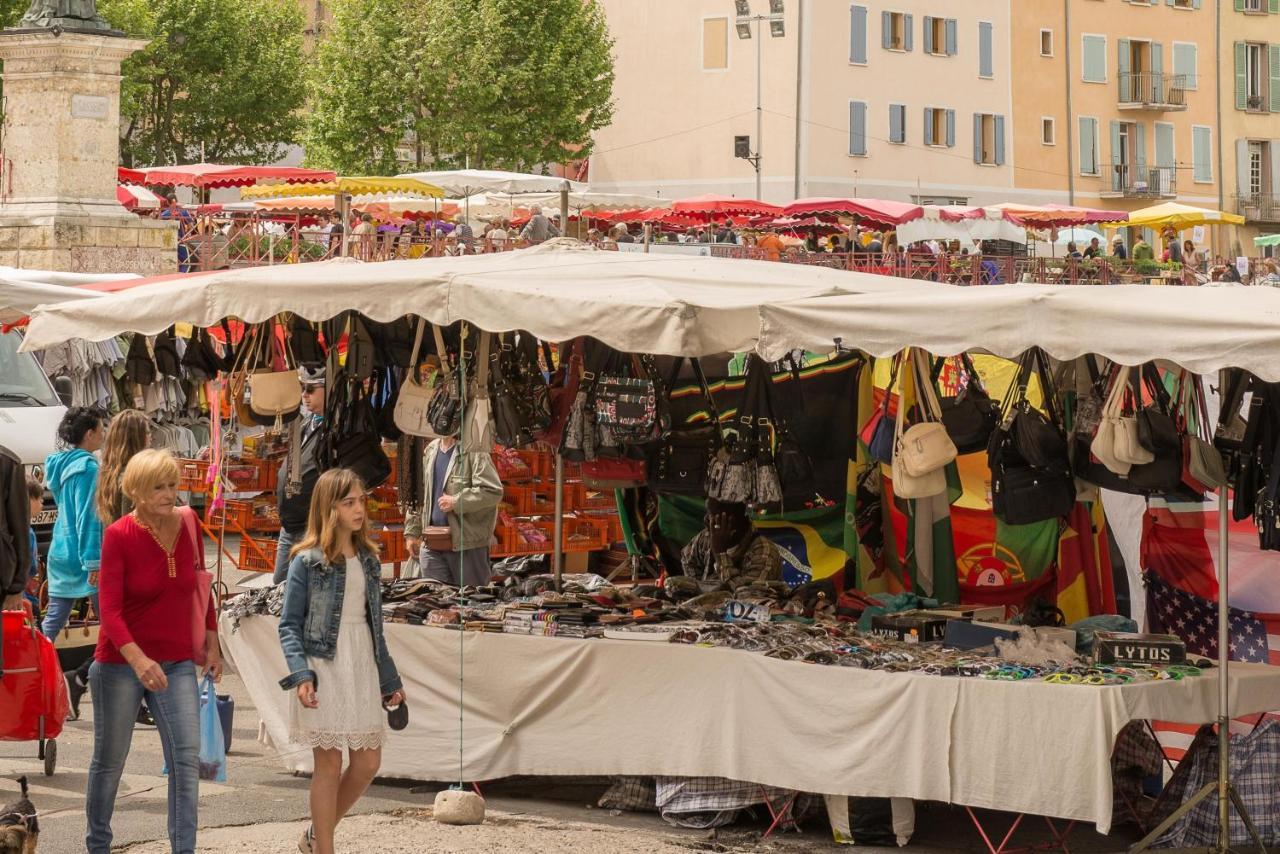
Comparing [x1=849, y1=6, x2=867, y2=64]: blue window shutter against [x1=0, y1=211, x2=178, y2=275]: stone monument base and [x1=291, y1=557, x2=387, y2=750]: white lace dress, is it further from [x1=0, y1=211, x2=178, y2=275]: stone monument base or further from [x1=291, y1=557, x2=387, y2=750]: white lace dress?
[x1=291, y1=557, x2=387, y2=750]: white lace dress

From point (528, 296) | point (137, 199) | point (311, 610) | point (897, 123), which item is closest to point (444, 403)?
point (528, 296)

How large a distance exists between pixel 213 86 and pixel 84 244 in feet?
91.8

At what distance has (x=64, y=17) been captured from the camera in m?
22.2

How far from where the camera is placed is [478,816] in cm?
853

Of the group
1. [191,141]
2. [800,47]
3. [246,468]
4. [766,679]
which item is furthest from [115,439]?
[800,47]

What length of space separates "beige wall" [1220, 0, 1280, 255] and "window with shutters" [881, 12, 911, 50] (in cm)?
1325

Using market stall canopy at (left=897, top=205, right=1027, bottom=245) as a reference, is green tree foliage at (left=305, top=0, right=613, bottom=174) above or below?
above

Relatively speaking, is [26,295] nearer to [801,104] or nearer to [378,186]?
[378,186]

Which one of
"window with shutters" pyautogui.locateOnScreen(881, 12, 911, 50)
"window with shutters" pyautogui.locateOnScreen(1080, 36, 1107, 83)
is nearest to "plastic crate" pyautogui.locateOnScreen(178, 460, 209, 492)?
"window with shutters" pyautogui.locateOnScreen(881, 12, 911, 50)

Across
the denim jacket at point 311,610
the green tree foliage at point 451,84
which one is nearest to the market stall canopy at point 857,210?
the green tree foliage at point 451,84

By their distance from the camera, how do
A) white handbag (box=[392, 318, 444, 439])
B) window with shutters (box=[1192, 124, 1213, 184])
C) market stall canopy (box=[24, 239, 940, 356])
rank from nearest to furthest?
1. market stall canopy (box=[24, 239, 940, 356])
2. white handbag (box=[392, 318, 444, 439])
3. window with shutters (box=[1192, 124, 1213, 184])

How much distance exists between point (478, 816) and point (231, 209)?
1013 inches

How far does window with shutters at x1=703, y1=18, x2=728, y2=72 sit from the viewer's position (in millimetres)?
Answer: 55094

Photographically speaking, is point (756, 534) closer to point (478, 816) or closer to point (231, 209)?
point (478, 816)
